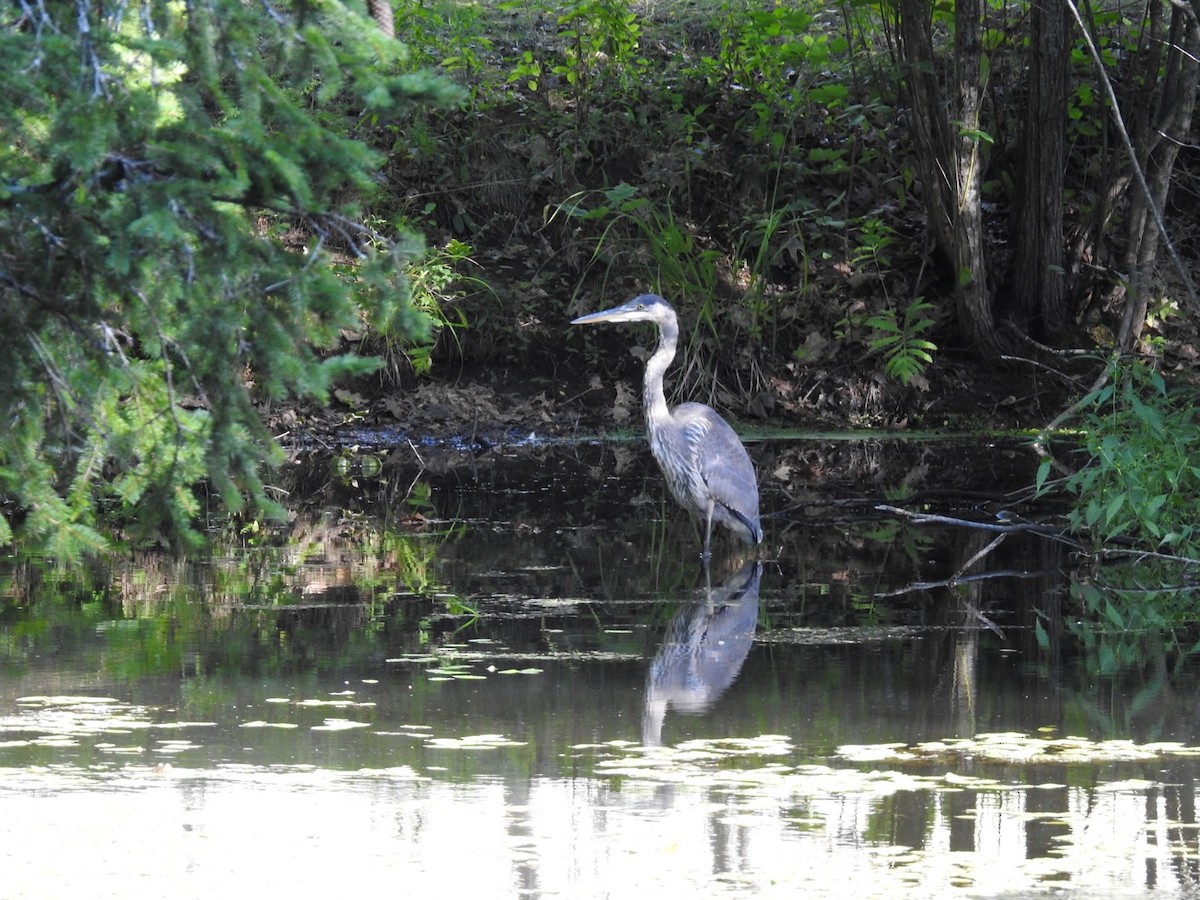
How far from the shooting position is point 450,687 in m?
5.18

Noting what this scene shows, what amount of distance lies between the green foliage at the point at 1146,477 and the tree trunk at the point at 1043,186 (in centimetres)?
498

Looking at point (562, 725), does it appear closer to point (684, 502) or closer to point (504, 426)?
point (684, 502)

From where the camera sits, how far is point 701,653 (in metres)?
5.83

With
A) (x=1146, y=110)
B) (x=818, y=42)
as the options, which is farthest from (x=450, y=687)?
(x=818, y=42)

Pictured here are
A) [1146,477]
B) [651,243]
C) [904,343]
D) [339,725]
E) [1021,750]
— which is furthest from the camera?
[651,243]

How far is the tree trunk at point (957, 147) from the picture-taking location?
11.8 metres

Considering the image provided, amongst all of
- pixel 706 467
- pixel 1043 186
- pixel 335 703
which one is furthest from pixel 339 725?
pixel 1043 186

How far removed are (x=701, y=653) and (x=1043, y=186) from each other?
26.0ft

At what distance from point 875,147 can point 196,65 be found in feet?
38.2

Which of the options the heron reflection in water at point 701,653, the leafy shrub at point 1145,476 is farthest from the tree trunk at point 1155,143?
the heron reflection in water at point 701,653

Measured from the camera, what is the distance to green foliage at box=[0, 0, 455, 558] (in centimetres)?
335

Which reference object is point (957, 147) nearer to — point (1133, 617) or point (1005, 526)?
point (1005, 526)

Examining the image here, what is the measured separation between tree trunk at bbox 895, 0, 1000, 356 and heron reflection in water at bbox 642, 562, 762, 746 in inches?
226

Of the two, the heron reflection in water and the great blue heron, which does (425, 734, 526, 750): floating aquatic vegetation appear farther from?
A: the great blue heron
